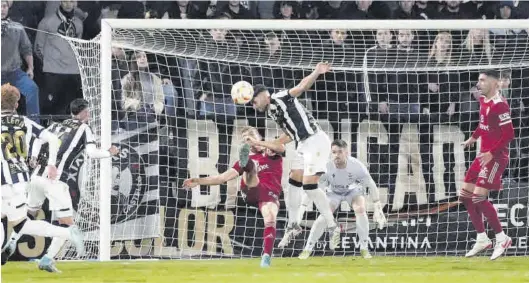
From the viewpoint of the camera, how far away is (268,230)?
12.7 m

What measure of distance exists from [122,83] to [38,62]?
1034 millimetres

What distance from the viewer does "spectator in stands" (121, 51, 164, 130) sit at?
14.7m

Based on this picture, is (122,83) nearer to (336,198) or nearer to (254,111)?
(254,111)

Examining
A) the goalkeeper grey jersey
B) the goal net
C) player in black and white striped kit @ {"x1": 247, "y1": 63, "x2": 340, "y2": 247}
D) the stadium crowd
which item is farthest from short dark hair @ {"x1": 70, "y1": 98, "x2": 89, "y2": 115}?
the goalkeeper grey jersey

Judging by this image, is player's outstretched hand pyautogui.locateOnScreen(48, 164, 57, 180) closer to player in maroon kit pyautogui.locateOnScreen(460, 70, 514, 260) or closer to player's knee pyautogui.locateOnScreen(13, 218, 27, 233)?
player's knee pyautogui.locateOnScreen(13, 218, 27, 233)

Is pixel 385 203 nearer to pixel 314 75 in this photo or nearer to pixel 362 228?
pixel 362 228

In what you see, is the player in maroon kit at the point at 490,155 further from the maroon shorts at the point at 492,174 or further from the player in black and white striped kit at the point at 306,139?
the player in black and white striped kit at the point at 306,139

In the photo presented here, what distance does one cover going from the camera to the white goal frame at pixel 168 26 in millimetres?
13438

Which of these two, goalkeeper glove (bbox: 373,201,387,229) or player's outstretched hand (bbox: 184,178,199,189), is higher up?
player's outstretched hand (bbox: 184,178,199,189)

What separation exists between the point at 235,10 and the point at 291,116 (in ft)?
10.2

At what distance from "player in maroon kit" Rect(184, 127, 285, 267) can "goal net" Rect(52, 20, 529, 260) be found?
0.84m

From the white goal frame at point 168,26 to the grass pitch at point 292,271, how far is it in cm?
75

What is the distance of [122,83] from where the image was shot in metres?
14.8

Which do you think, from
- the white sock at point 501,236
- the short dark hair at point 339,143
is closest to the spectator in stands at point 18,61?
the short dark hair at point 339,143
